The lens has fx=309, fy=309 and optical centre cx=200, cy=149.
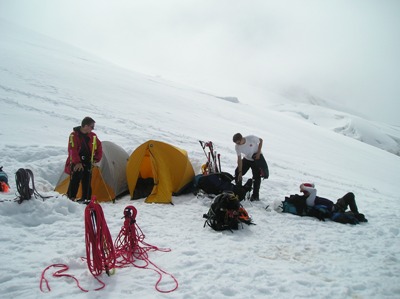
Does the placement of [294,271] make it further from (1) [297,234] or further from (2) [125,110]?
(2) [125,110]

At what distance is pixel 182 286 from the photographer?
420cm

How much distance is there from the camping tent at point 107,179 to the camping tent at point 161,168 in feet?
1.12

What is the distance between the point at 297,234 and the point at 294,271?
69.2 inches

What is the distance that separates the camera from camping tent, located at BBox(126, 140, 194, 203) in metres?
8.34

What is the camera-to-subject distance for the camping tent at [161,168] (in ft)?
27.4

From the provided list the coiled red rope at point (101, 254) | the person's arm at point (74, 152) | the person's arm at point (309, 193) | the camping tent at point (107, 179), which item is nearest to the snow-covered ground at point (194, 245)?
the coiled red rope at point (101, 254)

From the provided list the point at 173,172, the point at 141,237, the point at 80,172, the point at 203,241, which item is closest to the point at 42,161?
the point at 80,172

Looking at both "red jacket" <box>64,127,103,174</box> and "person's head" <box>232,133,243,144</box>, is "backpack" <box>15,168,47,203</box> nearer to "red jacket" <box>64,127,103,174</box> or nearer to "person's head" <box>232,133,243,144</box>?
"red jacket" <box>64,127,103,174</box>

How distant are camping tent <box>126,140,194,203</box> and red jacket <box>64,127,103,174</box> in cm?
133

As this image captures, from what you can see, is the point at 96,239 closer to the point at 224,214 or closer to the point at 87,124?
the point at 224,214

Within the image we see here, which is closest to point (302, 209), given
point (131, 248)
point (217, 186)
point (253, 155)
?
point (253, 155)

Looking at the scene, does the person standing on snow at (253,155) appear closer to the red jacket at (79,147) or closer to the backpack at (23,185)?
the red jacket at (79,147)

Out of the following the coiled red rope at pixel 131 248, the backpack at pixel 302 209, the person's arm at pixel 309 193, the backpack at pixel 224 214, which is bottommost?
the coiled red rope at pixel 131 248

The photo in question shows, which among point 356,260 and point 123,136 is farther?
point 123,136
